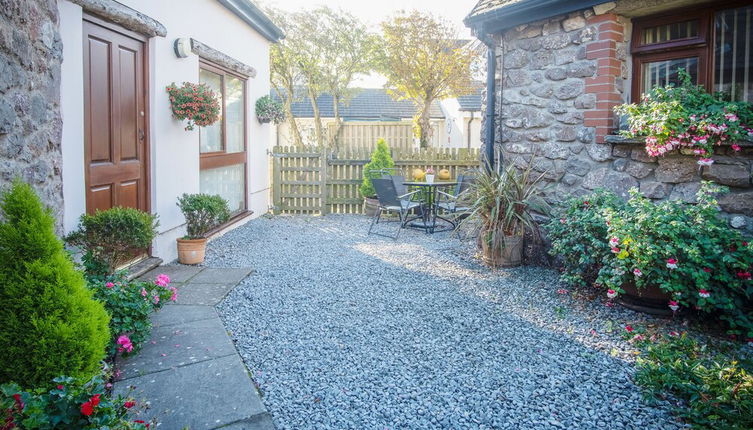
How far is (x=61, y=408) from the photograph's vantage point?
73.7 inches

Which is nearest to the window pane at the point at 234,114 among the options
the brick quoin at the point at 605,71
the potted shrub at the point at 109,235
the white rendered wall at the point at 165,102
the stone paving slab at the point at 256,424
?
the white rendered wall at the point at 165,102

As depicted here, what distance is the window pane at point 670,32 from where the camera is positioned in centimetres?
463

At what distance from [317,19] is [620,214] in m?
10.5

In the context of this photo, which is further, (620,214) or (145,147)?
(145,147)

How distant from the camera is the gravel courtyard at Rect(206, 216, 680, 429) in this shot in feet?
8.68

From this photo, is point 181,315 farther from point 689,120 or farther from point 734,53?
point 734,53

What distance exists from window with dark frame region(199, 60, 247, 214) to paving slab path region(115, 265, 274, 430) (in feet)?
10.5

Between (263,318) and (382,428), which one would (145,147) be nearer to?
(263,318)

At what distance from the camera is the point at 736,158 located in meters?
4.02

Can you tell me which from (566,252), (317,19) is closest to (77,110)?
(566,252)

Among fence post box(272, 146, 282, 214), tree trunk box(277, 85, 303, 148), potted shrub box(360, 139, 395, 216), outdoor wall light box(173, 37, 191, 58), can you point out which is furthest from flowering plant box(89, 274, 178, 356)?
tree trunk box(277, 85, 303, 148)

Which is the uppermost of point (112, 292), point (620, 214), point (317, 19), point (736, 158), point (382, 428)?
point (317, 19)

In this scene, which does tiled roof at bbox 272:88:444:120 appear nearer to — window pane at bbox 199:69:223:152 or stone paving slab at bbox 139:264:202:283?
window pane at bbox 199:69:223:152

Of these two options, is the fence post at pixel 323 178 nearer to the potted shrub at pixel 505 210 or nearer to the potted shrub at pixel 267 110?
the potted shrub at pixel 267 110
